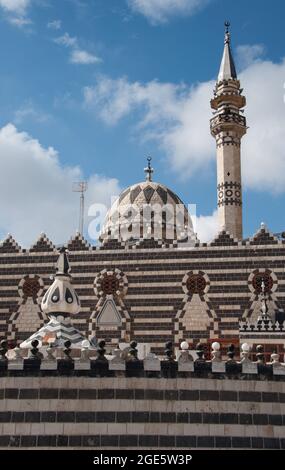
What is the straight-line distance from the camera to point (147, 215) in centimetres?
3186

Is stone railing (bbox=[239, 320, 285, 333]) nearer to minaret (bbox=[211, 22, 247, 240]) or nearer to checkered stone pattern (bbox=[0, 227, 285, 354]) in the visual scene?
checkered stone pattern (bbox=[0, 227, 285, 354])

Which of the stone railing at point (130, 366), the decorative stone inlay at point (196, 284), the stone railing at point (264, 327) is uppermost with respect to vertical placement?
the decorative stone inlay at point (196, 284)

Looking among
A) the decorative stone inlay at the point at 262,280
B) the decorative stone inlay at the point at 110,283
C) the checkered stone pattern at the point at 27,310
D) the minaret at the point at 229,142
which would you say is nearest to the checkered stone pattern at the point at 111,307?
the decorative stone inlay at the point at 110,283

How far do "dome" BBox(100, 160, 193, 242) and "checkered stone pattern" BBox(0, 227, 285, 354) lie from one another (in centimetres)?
596

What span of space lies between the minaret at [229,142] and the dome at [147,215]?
359 centimetres

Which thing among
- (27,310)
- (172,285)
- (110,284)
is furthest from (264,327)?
(27,310)

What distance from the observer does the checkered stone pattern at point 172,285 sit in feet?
78.1

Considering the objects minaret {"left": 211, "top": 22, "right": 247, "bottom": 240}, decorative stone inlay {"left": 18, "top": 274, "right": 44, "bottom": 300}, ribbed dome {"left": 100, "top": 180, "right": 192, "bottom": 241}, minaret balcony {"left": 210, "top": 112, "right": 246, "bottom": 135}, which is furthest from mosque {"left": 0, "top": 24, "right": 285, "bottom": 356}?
minaret balcony {"left": 210, "top": 112, "right": 246, "bottom": 135}

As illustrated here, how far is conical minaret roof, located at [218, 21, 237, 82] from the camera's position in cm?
3006

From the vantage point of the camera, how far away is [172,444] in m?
13.1

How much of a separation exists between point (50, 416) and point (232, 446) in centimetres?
368

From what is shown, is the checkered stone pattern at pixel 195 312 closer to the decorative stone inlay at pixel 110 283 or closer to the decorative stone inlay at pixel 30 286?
the decorative stone inlay at pixel 110 283

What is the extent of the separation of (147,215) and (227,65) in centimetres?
792
